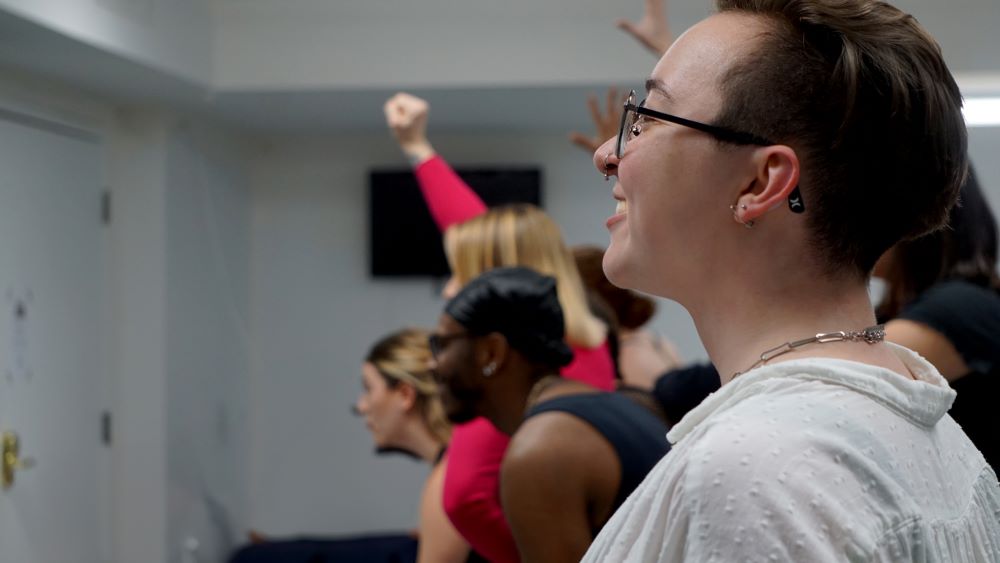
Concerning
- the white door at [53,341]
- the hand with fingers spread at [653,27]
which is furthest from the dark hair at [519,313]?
the white door at [53,341]

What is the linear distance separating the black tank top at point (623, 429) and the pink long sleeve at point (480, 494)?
10.9 inches

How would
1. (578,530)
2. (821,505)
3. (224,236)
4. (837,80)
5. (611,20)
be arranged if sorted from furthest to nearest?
(224,236) < (611,20) < (578,530) < (837,80) < (821,505)

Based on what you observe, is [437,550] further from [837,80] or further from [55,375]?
[55,375]

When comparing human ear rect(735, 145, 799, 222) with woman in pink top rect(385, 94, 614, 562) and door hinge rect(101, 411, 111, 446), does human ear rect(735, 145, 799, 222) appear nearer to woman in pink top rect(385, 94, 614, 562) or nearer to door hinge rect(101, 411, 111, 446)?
woman in pink top rect(385, 94, 614, 562)

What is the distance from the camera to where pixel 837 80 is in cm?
80

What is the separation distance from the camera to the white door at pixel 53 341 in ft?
12.0

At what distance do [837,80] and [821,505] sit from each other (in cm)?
30

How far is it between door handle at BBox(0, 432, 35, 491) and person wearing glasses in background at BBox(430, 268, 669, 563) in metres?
2.14

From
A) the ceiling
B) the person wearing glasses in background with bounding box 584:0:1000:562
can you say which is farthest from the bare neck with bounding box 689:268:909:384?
the ceiling

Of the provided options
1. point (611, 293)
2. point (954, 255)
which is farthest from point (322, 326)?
point (954, 255)

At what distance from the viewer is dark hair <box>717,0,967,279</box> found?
0.80 metres

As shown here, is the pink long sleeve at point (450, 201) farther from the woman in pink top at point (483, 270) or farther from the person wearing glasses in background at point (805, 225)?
the person wearing glasses in background at point (805, 225)

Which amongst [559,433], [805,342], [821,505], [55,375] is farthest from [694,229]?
[55,375]

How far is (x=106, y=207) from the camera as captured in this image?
4.49 m
